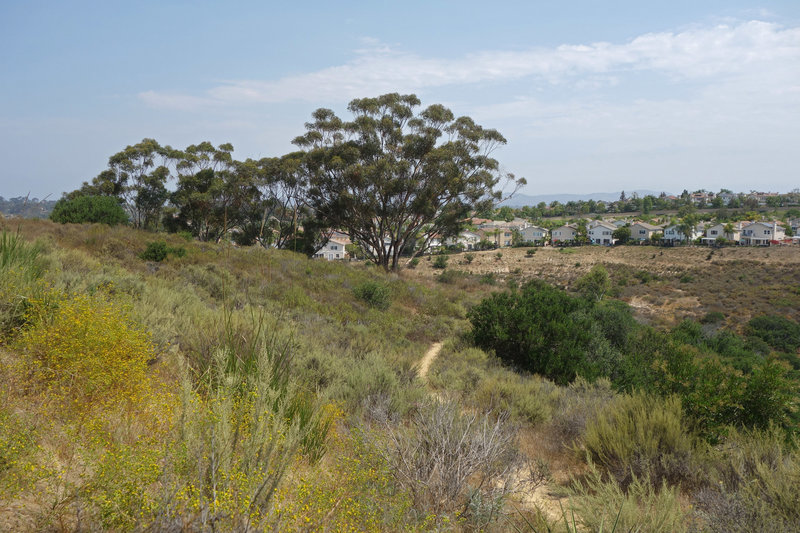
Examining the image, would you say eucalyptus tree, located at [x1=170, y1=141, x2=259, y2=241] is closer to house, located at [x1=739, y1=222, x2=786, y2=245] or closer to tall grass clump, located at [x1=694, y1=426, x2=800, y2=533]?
tall grass clump, located at [x1=694, y1=426, x2=800, y2=533]

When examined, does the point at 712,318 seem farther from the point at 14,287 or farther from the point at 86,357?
the point at 14,287

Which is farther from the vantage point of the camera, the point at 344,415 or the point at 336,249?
the point at 336,249

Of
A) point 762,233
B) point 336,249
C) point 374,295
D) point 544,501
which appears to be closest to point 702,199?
point 762,233

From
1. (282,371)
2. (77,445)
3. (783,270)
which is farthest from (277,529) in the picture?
(783,270)

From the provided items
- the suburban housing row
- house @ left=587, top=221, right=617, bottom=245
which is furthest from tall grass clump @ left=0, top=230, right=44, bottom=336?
house @ left=587, top=221, right=617, bottom=245

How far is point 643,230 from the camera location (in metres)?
86.2

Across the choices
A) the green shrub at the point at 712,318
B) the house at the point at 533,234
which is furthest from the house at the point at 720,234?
the green shrub at the point at 712,318

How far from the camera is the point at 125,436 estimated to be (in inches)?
113

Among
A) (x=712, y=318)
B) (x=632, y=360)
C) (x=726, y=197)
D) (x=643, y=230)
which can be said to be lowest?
(x=712, y=318)

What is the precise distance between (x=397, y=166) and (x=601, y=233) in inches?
2880

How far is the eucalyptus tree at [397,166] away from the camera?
23.5m

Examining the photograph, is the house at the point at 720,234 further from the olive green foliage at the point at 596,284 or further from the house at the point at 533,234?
the olive green foliage at the point at 596,284

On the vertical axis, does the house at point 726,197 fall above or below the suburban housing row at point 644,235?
above

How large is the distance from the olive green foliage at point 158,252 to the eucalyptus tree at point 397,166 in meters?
11.0
